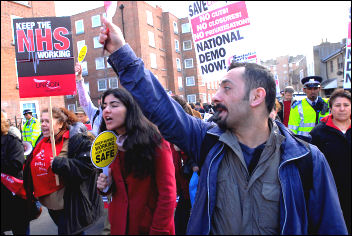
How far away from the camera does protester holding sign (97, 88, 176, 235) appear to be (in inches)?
88.7

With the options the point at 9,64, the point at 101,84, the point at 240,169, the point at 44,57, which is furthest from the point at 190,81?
the point at 240,169

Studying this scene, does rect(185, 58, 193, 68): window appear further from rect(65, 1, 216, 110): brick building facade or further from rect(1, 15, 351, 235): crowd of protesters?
rect(1, 15, 351, 235): crowd of protesters

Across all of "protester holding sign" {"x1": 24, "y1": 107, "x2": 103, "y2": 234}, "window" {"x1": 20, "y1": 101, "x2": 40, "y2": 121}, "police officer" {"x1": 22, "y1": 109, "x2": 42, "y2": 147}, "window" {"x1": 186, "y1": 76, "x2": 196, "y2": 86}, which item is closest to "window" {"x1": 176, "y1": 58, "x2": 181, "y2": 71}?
"window" {"x1": 186, "y1": 76, "x2": 196, "y2": 86}

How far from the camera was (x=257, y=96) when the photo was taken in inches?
71.4

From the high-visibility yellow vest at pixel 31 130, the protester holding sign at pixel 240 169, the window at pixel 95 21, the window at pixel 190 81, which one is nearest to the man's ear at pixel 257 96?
the protester holding sign at pixel 240 169

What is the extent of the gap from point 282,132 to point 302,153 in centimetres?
25

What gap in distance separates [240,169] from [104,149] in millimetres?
1295

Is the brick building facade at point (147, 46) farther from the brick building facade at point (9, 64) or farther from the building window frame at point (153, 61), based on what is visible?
the brick building facade at point (9, 64)

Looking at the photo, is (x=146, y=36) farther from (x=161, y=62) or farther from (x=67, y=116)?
(x=67, y=116)

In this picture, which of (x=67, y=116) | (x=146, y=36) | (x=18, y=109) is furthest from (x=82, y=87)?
(x=146, y=36)

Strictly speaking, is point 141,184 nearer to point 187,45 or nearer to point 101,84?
point 101,84

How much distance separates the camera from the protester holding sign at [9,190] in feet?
12.6

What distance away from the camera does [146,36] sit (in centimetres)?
3195

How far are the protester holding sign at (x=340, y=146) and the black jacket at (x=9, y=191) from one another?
4.17 metres
